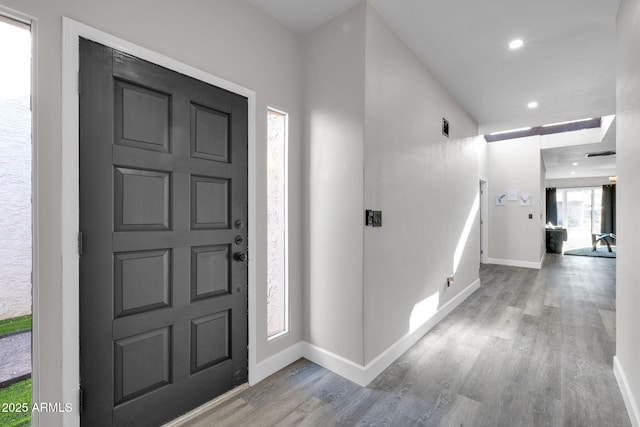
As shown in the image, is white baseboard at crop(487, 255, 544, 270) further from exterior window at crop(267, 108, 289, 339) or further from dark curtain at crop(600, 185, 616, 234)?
dark curtain at crop(600, 185, 616, 234)

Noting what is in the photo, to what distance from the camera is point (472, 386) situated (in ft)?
6.49

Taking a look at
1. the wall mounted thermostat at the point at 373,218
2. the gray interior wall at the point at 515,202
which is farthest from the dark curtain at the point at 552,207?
the wall mounted thermostat at the point at 373,218

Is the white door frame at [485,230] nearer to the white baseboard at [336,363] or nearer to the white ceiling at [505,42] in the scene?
the white ceiling at [505,42]

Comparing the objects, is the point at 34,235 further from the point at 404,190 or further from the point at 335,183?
the point at 404,190

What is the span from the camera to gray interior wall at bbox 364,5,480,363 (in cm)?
208

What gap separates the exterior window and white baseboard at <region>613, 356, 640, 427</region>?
86.3 inches

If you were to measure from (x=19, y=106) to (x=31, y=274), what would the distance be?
40.2 inches

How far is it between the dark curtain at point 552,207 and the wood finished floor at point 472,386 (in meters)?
10.2

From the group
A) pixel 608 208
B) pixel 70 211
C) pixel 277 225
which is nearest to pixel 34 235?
pixel 70 211

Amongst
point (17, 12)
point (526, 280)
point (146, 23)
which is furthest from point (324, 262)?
point (526, 280)

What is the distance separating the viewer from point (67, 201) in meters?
1.26

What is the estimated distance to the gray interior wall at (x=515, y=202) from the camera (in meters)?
6.18

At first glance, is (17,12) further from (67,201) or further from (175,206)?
(175,206)

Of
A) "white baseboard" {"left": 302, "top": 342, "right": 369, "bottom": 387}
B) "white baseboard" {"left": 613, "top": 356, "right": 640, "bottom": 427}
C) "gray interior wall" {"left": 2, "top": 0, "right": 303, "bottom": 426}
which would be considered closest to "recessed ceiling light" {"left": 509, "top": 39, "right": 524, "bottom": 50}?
"gray interior wall" {"left": 2, "top": 0, "right": 303, "bottom": 426}
